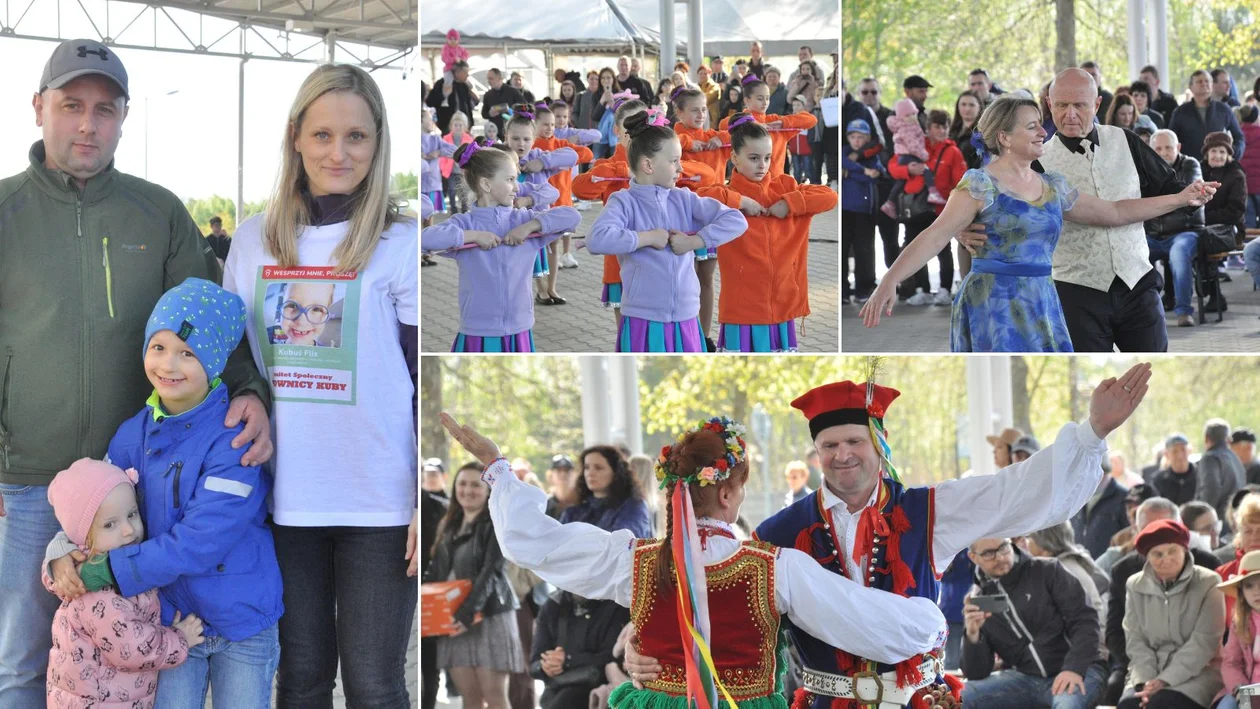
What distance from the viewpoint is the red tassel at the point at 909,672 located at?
2.94 m

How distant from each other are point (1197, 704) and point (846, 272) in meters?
2.08

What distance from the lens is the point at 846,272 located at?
476 cm

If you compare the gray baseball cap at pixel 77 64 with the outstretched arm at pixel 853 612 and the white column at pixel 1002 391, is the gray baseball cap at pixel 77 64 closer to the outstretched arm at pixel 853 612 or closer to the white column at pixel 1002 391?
the outstretched arm at pixel 853 612

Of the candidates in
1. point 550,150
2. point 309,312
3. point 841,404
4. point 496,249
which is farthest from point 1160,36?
point 309,312

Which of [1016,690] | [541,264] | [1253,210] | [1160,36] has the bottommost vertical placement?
[1016,690]

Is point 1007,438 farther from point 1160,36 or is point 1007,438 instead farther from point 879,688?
point 879,688

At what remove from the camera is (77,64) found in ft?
10.1

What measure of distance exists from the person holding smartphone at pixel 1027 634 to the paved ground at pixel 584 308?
4.54ft

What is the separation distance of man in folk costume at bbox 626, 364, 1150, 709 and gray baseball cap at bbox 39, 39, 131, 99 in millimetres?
1855

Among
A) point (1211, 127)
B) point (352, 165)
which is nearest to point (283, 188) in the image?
point (352, 165)

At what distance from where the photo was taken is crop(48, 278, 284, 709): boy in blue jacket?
2857 mm

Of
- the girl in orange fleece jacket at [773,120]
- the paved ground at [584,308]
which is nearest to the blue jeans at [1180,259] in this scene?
the paved ground at [584,308]

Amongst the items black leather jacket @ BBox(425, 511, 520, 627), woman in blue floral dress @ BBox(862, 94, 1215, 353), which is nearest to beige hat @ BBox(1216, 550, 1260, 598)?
woman in blue floral dress @ BBox(862, 94, 1215, 353)

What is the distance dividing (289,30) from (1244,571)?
3.78 metres
